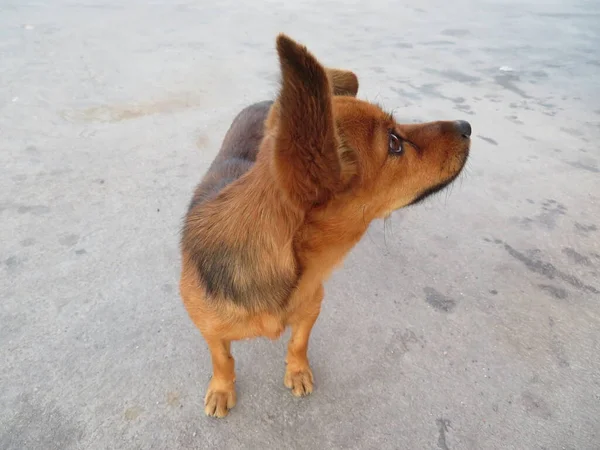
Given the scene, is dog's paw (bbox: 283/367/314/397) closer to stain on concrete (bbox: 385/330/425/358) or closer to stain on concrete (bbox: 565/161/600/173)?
stain on concrete (bbox: 385/330/425/358)

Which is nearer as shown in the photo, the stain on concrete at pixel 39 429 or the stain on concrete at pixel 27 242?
the stain on concrete at pixel 39 429

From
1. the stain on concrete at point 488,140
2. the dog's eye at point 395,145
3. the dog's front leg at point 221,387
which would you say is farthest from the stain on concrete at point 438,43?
the dog's front leg at point 221,387

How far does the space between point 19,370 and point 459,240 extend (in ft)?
9.47

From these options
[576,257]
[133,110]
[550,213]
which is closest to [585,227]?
[550,213]

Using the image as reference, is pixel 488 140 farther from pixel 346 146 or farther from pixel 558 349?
pixel 346 146

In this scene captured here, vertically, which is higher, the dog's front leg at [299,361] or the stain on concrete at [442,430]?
the dog's front leg at [299,361]

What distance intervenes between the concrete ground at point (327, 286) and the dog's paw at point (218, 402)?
46mm

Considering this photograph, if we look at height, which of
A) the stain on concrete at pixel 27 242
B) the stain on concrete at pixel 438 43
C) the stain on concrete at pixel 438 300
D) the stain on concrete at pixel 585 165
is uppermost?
the stain on concrete at pixel 438 43

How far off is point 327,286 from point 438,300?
2.34 feet

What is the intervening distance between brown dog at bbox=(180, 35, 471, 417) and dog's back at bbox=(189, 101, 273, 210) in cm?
38

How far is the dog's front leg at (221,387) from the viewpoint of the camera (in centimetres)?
197

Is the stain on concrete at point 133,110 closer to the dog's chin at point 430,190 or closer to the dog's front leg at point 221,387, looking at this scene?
the dog's front leg at point 221,387

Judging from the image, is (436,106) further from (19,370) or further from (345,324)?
(19,370)

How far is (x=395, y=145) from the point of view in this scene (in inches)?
63.8
